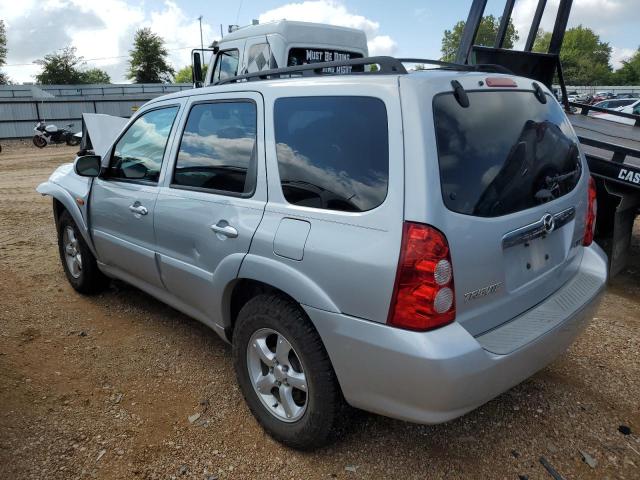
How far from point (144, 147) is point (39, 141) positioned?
19250 mm

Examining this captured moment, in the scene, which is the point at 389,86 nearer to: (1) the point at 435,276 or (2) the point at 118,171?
(1) the point at 435,276

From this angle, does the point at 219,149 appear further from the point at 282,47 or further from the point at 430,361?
the point at 282,47

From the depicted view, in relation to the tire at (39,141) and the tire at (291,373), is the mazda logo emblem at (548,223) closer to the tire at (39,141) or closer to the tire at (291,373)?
the tire at (291,373)

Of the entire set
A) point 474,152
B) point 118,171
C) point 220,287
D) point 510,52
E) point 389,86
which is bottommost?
point 220,287

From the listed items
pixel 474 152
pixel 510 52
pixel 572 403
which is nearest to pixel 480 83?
pixel 474 152

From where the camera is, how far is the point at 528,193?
232cm

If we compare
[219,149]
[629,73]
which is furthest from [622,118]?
[629,73]

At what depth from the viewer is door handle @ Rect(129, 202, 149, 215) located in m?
3.36

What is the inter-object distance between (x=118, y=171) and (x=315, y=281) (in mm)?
2314

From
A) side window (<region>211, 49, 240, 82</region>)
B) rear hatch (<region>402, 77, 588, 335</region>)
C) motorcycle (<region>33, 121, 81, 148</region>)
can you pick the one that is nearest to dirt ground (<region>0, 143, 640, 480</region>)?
rear hatch (<region>402, 77, 588, 335</region>)

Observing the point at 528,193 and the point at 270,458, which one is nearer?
the point at 528,193

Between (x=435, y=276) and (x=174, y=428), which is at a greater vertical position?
(x=435, y=276)

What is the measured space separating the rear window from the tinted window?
0.26 metres

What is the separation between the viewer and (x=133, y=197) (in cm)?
351
